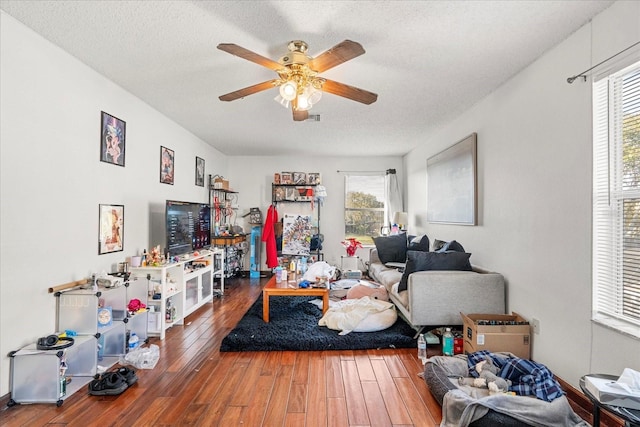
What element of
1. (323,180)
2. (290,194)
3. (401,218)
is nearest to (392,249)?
(401,218)

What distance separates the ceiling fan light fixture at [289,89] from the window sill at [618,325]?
8.00ft

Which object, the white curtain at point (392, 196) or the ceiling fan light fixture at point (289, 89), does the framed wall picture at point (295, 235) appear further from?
the ceiling fan light fixture at point (289, 89)

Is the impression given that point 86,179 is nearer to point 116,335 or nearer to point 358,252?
point 116,335

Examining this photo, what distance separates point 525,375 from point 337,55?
2471 millimetres

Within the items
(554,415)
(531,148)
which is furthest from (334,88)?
(554,415)

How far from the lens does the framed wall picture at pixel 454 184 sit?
3604 mm

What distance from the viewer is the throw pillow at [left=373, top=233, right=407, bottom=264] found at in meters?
5.05

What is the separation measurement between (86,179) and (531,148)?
3.74m

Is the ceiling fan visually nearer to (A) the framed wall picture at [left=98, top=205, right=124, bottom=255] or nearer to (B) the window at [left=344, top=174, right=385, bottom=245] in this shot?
(A) the framed wall picture at [left=98, top=205, right=124, bottom=255]

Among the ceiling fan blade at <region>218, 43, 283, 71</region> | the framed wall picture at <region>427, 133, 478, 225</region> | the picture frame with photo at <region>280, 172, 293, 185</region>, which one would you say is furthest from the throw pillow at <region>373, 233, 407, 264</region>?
the ceiling fan blade at <region>218, 43, 283, 71</region>

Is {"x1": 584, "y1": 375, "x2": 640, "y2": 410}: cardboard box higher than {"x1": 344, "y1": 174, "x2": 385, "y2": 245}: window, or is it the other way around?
{"x1": 344, "y1": 174, "x2": 385, "y2": 245}: window

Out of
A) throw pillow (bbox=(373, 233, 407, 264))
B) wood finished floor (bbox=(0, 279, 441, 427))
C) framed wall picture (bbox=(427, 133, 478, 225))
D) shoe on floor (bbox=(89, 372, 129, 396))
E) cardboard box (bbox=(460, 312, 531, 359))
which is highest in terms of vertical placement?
framed wall picture (bbox=(427, 133, 478, 225))

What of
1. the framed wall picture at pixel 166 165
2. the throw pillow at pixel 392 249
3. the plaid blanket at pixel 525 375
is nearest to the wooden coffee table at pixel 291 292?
the plaid blanket at pixel 525 375

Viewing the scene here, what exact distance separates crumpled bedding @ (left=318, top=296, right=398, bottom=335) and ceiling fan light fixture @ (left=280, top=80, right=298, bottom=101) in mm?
2216
